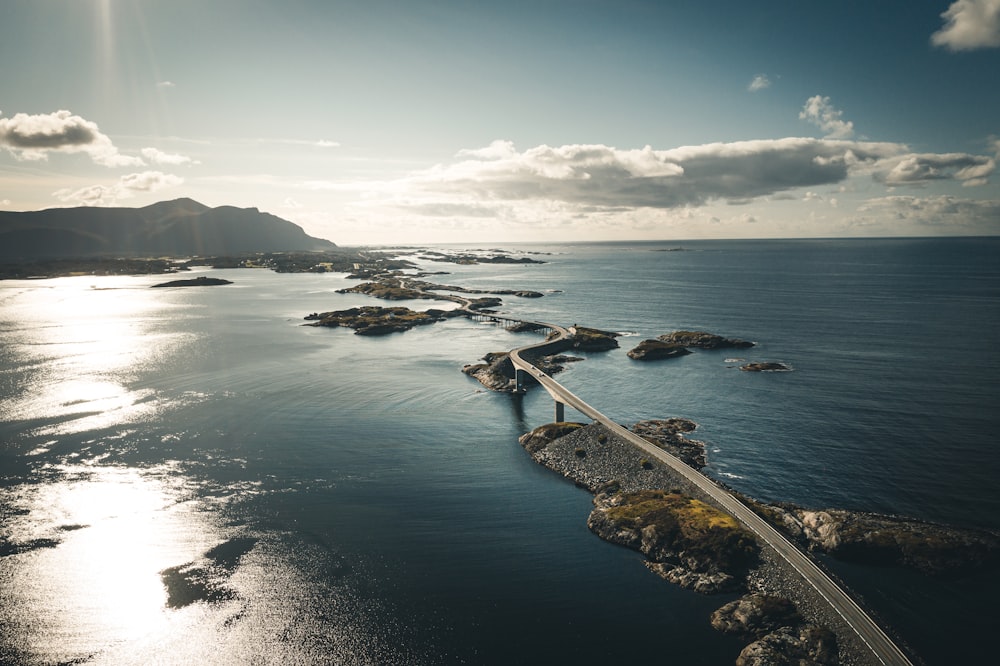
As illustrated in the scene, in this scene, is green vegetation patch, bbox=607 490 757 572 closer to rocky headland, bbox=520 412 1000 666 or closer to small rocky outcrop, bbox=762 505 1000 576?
rocky headland, bbox=520 412 1000 666

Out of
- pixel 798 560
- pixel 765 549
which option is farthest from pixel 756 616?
pixel 765 549

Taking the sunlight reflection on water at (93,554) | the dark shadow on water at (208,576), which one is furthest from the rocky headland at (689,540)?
the sunlight reflection on water at (93,554)

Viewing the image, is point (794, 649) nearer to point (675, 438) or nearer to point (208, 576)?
point (675, 438)

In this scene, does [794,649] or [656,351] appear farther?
[656,351]

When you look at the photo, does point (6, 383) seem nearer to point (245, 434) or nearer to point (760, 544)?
point (245, 434)

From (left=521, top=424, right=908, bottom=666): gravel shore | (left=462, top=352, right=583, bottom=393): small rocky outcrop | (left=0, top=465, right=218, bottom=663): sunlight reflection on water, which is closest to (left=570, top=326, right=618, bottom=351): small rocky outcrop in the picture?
(left=462, top=352, right=583, bottom=393): small rocky outcrop
